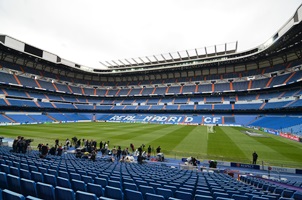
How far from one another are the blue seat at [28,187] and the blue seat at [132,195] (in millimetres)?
1973

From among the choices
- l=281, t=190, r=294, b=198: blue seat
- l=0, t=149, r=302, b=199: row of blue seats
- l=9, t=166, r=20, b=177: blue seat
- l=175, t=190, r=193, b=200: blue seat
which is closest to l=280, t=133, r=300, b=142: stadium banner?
l=0, t=149, r=302, b=199: row of blue seats

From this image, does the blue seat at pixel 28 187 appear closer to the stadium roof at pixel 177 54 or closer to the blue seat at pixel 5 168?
the blue seat at pixel 5 168

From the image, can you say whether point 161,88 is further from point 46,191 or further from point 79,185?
point 46,191

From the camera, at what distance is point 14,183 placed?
13.0 feet

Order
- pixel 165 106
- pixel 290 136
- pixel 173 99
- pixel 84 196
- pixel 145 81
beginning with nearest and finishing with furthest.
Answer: pixel 84 196 < pixel 290 136 < pixel 165 106 < pixel 173 99 < pixel 145 81

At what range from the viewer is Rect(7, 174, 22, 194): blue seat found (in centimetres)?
382

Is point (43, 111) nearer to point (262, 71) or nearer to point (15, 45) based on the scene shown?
point (15, 45)

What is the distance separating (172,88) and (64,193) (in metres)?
71.2

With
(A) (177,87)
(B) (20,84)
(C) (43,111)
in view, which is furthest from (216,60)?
(B) (20,84)

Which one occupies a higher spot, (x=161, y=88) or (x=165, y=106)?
(x=161, y=88)

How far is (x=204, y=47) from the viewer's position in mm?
53344

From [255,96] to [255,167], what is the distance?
49.0 meters

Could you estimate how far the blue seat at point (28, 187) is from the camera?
357 cm

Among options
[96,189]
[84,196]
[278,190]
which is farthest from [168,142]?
[84,196]
